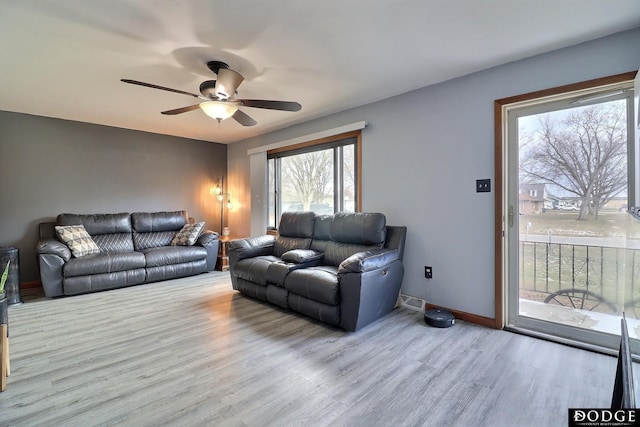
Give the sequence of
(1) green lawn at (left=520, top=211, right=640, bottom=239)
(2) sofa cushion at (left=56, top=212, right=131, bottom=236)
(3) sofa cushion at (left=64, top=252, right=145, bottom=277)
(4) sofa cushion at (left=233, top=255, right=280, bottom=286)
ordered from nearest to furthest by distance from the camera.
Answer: (1) green lawn at (left=520, top=211, right=640, bottom=239) → (4) sofa cushion at (left=233, top=255, right=280, bottom=286) → (3) sofa cushion at (left=64, top=252, right=145, bottom=277) → (2) sofa cushion at (left=56, top=212, right=131, bottom=236)

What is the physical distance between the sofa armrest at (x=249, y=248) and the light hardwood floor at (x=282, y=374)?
0.86m

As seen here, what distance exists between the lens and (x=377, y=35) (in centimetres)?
221

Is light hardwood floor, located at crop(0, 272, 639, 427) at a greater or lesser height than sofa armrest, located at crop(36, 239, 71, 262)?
lesser

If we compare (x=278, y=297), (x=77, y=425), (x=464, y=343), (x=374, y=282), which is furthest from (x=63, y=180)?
(x=464, y=343)

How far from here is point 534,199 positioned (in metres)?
2.65

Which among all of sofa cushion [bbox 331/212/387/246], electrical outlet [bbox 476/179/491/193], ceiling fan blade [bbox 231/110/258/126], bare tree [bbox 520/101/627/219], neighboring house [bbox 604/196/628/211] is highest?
ceiling fan blade [bbox 231/110/258/126]

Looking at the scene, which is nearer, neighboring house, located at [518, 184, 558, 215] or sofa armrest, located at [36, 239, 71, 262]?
neighboring house, located at [518, 184, 558, 215]

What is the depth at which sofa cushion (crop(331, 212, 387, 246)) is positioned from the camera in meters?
3.23

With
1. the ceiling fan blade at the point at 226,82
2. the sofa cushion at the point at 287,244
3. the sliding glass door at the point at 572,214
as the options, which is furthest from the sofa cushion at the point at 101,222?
the sliding glass door at the point at 572,214

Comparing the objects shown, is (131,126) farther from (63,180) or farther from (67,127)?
(63,180)

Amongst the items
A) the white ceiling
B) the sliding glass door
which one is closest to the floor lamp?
the white ceiling

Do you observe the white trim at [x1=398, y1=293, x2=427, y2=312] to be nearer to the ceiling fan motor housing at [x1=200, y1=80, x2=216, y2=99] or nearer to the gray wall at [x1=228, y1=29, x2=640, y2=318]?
the gray wall at [x1=228, y1=29, x2=640, y2=318]

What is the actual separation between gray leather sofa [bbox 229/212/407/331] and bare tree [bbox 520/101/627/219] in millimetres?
1390

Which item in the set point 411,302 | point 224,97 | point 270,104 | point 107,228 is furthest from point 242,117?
point 107,228
